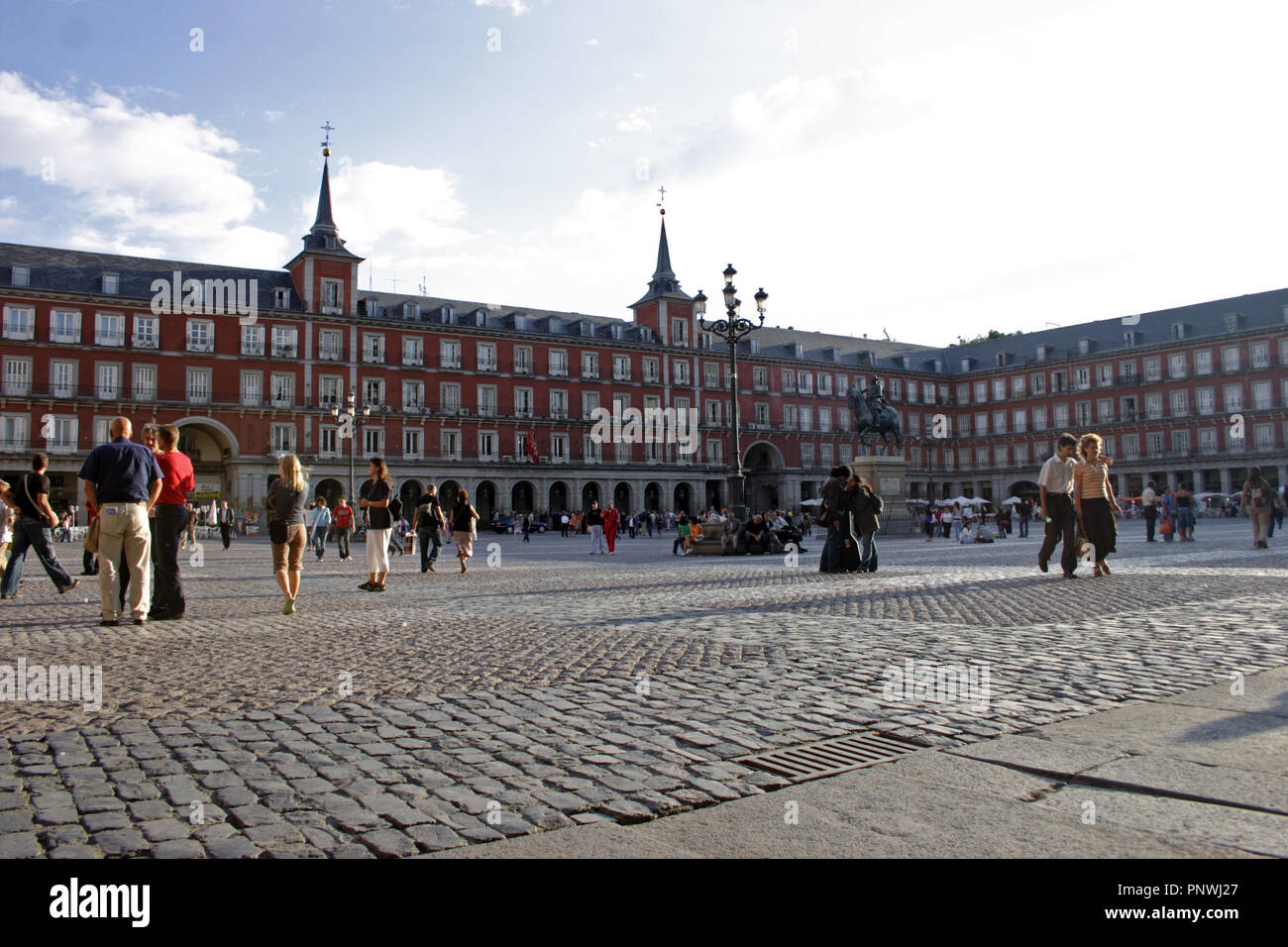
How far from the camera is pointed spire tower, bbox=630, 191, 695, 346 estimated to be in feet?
214

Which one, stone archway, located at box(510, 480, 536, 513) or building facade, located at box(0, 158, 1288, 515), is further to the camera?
stone archway, located at box(510, 480, 536, 513)

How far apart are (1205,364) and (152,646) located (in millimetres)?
70879

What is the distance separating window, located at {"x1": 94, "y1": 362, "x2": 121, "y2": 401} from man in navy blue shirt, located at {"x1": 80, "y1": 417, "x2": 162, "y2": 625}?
4540 centimetres

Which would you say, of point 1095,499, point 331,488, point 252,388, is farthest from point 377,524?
point 252,388

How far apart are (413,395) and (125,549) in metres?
49.0

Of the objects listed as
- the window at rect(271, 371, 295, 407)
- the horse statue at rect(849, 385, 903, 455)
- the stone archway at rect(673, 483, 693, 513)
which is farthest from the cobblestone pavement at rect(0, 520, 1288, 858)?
the stone archway at rect(673, 483, 693, 513)

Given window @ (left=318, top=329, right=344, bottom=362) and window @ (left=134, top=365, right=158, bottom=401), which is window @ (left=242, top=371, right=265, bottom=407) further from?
window @ (left=134, top=365, right=158, bottom=401)

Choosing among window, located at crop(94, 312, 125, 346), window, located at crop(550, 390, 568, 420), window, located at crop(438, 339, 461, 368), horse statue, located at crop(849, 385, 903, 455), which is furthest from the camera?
window, located at crop(550, 390, 568, 420)

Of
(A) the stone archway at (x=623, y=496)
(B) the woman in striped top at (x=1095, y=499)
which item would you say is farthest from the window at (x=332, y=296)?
(B) the woman in striped top at (x=1095, y=499)

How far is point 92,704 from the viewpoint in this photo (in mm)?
4539

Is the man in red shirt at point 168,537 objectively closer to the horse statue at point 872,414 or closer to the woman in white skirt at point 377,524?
the woman in white skirt at point 377,524
